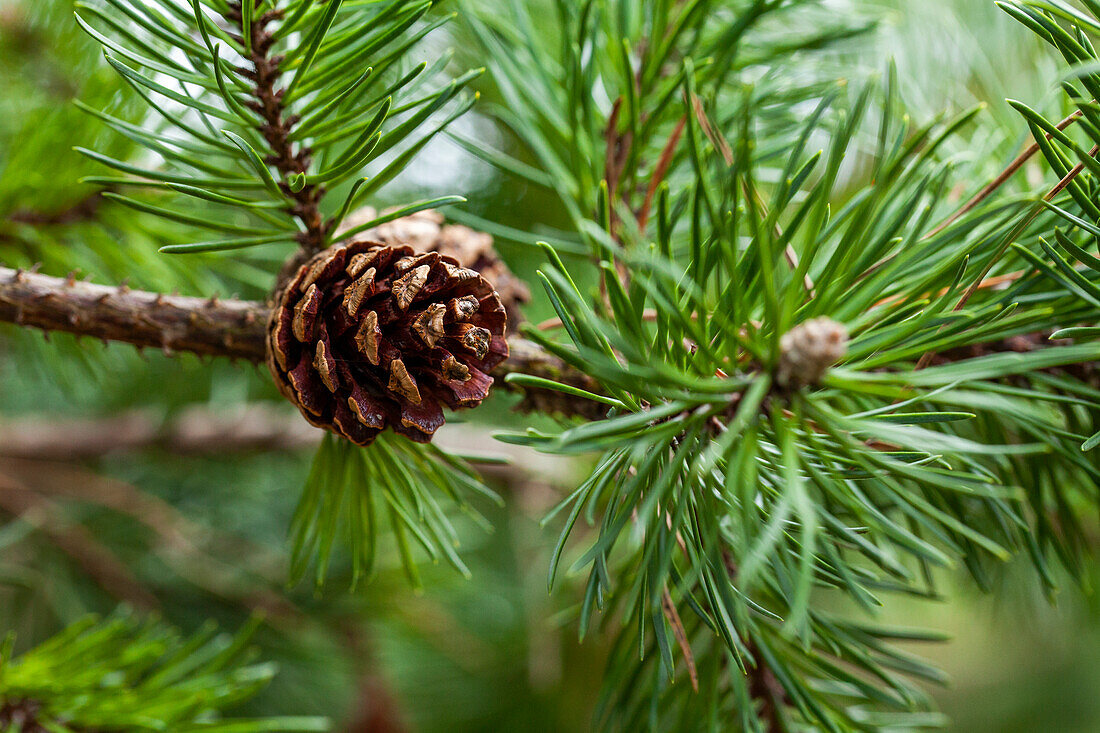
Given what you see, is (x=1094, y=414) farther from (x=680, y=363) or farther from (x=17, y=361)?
(x=17, y=361)

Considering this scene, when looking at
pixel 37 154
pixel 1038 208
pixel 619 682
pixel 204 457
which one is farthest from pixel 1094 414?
pixel 204 457

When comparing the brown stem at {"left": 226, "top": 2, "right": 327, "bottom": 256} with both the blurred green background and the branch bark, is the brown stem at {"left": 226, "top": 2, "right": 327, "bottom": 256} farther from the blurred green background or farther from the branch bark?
the blurred green background

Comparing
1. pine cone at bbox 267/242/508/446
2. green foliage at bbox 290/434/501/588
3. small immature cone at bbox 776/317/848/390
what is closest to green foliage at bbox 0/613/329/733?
green foliage at bbox 290/434/501/588

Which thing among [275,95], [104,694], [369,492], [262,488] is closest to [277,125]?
[275,95]

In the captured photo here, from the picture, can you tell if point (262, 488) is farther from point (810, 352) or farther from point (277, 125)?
point (810, 352)

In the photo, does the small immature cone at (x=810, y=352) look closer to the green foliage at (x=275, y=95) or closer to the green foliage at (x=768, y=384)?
the green foliage at (x=768, y=384)

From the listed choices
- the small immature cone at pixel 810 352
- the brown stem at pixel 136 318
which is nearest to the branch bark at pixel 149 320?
the brown stem at pixel 136 318

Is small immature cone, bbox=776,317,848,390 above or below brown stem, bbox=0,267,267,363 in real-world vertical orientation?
below

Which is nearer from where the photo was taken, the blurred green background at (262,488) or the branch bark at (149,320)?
the branch bark at (149,320)
